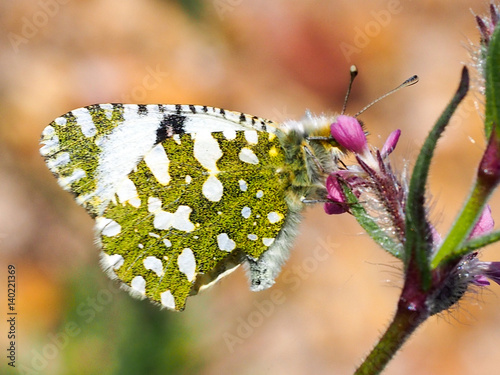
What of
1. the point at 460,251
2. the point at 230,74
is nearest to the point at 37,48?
the point at 230,74

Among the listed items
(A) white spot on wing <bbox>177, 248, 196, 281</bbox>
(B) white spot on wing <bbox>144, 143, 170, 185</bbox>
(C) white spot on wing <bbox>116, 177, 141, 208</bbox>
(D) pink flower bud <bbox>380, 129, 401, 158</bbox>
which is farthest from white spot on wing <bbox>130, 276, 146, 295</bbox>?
(D) pink flower bud <bbox>380, 129, 401, 158</bbox>

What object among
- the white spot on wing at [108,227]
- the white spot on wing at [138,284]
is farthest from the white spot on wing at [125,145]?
the white spot on wing at [138,284]

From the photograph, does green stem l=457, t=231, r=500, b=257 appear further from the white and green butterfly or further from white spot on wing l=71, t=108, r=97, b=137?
white spot on wing l=71, t=108, r=97, b=137

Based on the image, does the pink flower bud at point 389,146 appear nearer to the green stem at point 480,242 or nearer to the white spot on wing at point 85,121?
the green stem at point 480,242

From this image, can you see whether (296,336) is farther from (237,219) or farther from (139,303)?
(237,219)

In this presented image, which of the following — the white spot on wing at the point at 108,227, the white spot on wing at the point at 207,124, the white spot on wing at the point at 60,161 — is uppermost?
the white spot on wing at the point at 60,161
